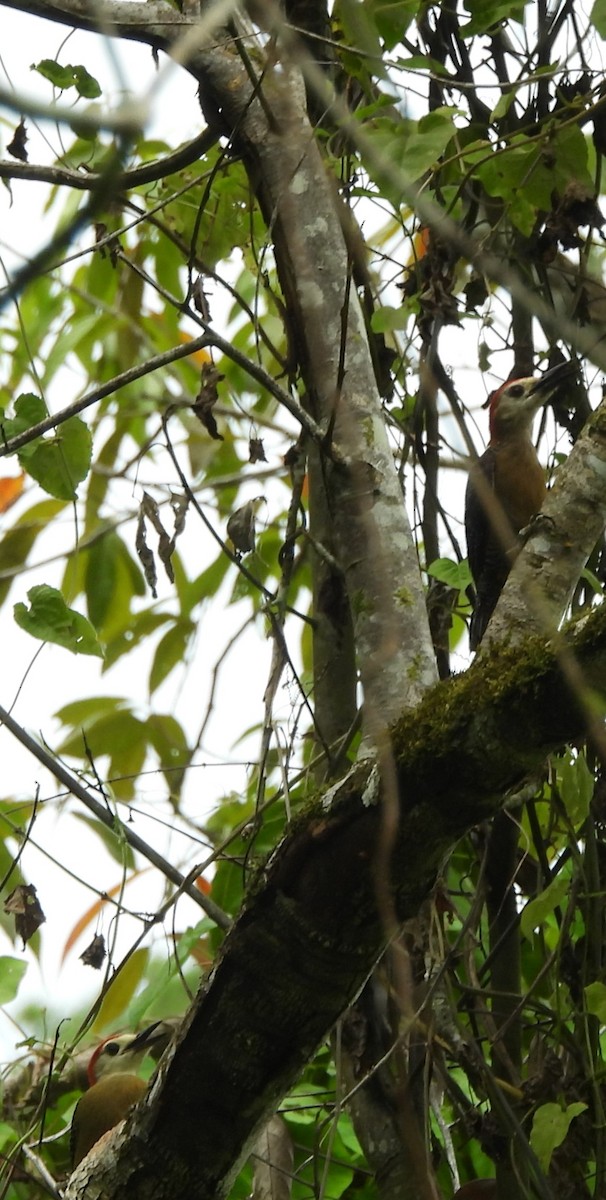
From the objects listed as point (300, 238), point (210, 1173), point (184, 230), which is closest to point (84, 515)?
point (184, 230)

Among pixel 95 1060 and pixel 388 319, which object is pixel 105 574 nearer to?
pixel 95 1060

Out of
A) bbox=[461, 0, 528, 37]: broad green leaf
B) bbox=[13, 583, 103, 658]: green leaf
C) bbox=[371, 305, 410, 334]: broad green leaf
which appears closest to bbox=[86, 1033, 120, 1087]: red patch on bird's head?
bbox=[13, 583, 103, 658]: green leaf

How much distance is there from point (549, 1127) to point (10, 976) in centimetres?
141

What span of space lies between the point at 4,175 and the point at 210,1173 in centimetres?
189

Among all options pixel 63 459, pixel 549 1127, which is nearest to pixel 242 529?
pixel 63 459

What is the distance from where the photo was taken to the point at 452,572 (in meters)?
2.62

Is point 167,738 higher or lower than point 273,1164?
higher

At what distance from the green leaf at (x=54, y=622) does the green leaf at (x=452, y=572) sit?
0.71 m

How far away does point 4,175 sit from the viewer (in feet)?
8.31

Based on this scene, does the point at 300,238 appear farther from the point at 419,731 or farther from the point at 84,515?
the point at 84,515

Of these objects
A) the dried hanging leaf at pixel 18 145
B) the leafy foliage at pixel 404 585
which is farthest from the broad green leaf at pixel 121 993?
the dried hanging leaf at pixel 18 145

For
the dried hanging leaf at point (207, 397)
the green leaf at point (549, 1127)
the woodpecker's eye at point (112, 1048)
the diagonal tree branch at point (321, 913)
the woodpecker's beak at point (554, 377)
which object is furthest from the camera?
the woodpecker's eye at point (112, 1048)

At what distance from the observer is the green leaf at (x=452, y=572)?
102 inches

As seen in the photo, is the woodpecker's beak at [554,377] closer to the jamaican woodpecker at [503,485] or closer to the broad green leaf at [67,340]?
the jamaican woodpecker at [503,485]
